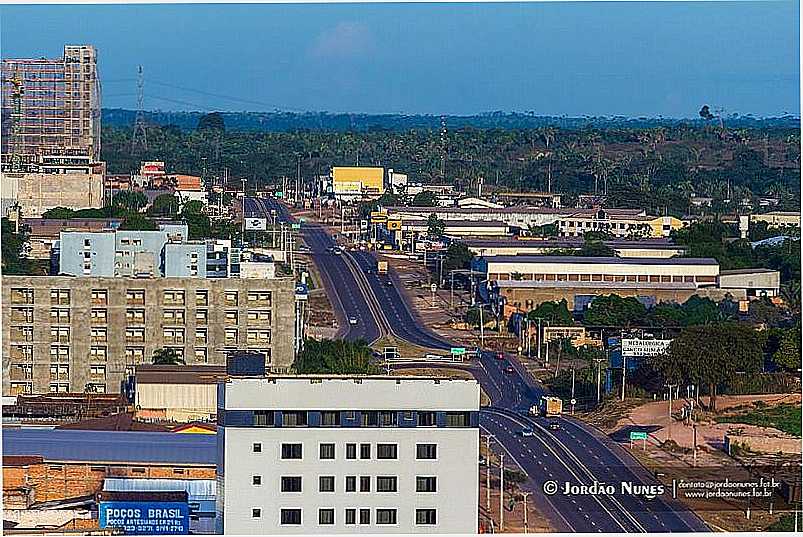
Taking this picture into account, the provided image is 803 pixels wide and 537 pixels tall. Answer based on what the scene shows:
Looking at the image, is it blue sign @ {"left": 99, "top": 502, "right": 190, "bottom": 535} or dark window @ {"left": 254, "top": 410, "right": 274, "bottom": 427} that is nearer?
dark window @ {"left": 254, "top": 410, "right": 274, "bottom": 427}

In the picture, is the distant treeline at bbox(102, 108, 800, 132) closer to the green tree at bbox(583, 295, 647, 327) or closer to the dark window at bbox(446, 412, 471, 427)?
the green tree at bbox(583, 295, 647, 327)

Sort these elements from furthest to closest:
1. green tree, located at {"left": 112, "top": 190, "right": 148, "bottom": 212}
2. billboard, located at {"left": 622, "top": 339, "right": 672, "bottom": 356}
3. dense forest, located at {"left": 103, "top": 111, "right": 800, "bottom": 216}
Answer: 1. dense forest, located at {"left": 103, "top": 111, "right": 800, "bottom": 216}
2. green tree, located at {"left": 112, "top": 190, "right": 148, "bottom": 212}
3. billboard, located at {"left": 622, "top": 339, "right": 672, "bottom": 356}

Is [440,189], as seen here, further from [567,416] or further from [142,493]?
[142,493]

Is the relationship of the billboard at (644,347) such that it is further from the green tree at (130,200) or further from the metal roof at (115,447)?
the green tree at (130,200)

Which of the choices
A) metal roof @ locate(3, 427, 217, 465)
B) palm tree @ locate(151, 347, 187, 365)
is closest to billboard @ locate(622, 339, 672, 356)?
palm tree @ locate(151, 347, 187, 365)

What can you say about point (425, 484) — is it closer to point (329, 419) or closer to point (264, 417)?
point (329, 419)

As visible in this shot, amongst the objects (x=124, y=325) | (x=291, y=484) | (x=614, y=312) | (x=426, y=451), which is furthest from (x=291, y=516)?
(x=614, y=312)

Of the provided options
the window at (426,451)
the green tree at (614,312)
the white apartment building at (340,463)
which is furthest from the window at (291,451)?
the green tree at (614,312)
